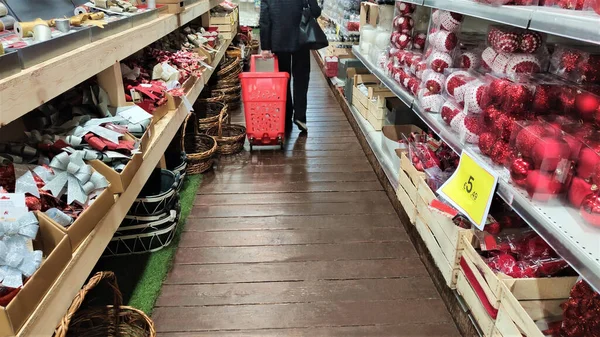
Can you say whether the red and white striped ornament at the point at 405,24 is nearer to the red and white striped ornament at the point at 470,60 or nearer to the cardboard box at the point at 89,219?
the red and white striped ornament at the point at 470,60

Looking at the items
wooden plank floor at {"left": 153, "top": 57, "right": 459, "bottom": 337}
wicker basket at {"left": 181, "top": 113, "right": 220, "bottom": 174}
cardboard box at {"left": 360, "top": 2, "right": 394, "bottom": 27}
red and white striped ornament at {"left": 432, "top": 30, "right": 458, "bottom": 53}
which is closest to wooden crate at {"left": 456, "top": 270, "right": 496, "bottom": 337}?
wooden plank floor at {"left": 153, "top": 57, "right": 459, "bottom": 337}

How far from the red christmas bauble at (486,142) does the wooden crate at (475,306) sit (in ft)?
1.70

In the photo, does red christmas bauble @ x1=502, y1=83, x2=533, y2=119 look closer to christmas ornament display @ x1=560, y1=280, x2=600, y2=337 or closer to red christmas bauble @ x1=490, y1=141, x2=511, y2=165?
red christmas bauble @ x1=490, y1=141, x2=511, y2=165

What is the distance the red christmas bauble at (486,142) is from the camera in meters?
1.55

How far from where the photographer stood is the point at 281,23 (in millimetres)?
3805

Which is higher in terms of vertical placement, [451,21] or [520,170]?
[451,21]

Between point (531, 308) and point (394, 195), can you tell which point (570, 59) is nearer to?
point (531, 308)

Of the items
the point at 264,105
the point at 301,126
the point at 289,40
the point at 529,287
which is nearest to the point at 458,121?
the point at 529,287

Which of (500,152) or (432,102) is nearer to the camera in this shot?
(500,152)

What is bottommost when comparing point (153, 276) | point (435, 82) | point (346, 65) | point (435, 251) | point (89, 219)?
point (153, 276)

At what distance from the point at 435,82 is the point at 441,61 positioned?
11 cm

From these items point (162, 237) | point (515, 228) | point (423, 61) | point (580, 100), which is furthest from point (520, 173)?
point (162, 237)

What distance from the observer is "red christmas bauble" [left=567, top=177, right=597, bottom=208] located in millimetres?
1171

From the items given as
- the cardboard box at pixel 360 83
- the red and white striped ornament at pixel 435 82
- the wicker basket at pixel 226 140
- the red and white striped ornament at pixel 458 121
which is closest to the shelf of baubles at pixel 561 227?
the red and white striped ornament at pixel 458 121
